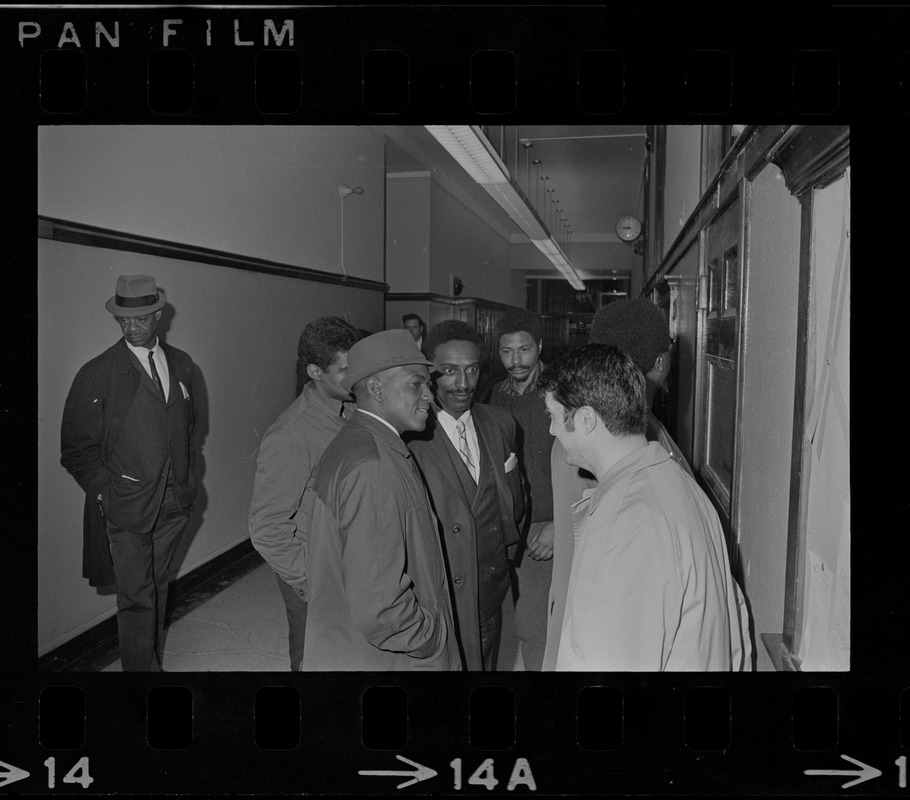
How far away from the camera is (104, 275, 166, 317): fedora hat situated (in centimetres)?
212

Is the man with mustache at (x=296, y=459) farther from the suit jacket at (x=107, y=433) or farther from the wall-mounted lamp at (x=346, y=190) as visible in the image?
the wall-mounted lamp at (x=346, y=190)

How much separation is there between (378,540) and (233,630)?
75 cm

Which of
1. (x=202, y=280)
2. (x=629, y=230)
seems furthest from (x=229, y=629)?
(x=629, y=230)

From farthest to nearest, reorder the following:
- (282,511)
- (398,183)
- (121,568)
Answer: (398,183) < (121,568) < (282,511)

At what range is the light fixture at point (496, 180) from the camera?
2746 mm

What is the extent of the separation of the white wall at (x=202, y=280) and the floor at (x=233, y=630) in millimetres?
123

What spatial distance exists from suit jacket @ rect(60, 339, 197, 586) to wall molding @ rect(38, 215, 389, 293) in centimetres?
48

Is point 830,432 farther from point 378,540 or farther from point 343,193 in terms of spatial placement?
point 343,193
